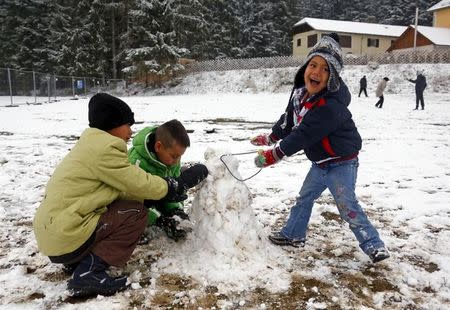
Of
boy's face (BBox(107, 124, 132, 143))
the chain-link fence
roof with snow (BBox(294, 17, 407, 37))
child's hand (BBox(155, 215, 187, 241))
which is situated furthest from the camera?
roof with snow (BBox(294, 17, 407, 37))

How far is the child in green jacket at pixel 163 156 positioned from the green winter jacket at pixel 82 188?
1.58 ft

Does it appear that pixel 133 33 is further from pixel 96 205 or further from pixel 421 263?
pixel 421 263

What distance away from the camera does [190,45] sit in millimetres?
40344

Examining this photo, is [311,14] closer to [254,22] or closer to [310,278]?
[254,22]

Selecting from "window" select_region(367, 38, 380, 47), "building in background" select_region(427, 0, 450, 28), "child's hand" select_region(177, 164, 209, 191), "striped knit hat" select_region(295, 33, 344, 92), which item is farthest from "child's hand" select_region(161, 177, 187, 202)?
"window" select_region(367, 38, 380, 47)

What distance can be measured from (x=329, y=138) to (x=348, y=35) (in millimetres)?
46588

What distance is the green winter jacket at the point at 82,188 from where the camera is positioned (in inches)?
95.0

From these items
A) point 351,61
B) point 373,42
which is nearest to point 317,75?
point 351,61

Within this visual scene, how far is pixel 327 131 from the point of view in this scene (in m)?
2.84

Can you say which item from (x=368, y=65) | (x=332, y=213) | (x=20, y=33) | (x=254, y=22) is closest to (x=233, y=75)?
(x=368, y=65)

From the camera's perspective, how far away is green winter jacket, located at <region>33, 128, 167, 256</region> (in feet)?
7.92

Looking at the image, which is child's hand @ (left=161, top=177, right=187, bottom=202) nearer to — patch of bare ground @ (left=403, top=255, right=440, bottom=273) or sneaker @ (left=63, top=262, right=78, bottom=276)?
sneaker @ (left=63, top=262, right=78, bottom=276)

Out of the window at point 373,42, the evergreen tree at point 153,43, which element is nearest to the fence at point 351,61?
the evergreen tree at point 153,43

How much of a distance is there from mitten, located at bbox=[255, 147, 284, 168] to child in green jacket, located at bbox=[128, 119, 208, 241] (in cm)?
44
